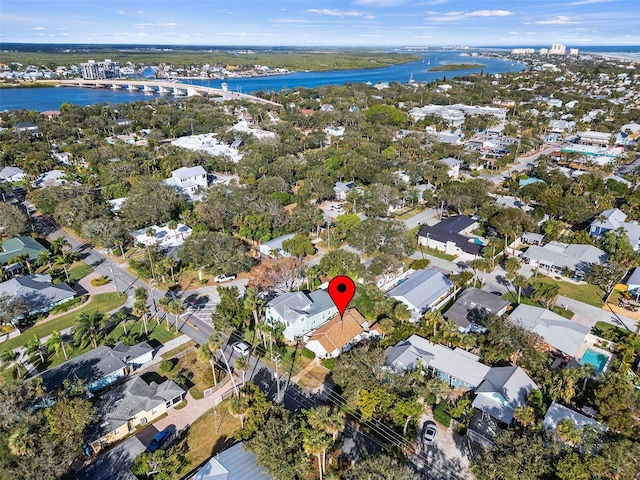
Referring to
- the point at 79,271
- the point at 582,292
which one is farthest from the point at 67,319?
the point at 582,292

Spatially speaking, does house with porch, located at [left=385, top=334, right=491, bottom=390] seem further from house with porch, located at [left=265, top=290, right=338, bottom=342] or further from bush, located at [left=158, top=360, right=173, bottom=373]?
bush, located at [left=158, top=360, right=173, bottom=373]

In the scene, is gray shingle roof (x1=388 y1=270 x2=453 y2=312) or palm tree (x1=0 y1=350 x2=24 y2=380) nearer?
palm tree (x1=0 y1=350 x2=24 y2=380)

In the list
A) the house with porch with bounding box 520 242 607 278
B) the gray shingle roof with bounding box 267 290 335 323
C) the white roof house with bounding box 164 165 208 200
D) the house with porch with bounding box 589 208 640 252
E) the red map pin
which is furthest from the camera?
the white roof house with bounding box 164 165 208 200

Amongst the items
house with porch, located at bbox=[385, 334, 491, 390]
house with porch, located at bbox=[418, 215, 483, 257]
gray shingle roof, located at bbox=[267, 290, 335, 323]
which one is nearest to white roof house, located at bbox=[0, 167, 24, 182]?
gray shingle roof, located at bbox=[267, 290, 335, 323]

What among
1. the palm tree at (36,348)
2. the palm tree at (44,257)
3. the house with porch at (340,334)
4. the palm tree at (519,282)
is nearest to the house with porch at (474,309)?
the palm tree at (519,282)

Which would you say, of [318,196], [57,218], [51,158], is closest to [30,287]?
[57,218]

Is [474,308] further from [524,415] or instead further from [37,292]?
[37,292]
